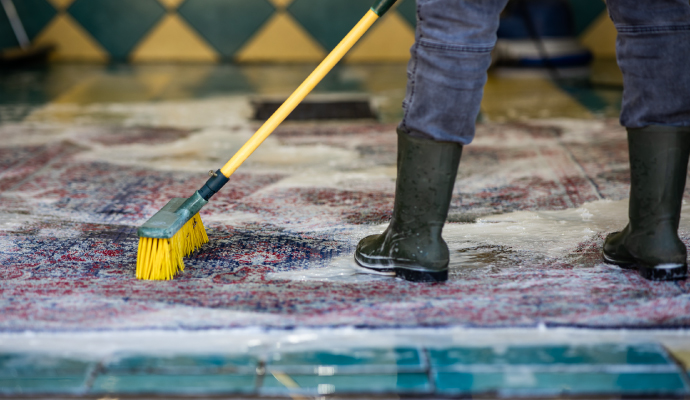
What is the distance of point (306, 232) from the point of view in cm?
112

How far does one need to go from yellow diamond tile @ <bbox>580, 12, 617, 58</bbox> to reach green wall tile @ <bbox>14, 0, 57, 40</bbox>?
8.84 ft

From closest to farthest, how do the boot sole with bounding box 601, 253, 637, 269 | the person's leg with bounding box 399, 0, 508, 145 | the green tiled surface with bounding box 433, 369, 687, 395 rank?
the green tiled surface with bounding box 433, 369, 687, 395 → the person's leg with bounding box 399, 0, 508, 145 → the boot sole with bounding box 601, 253, 637, 269

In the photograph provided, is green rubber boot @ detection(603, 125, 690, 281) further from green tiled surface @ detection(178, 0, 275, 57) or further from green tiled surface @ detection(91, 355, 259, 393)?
green tiled surface @ detection(178, 0, 275, 57)

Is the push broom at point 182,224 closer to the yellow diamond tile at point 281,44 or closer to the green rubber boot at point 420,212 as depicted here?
the green rubber boot at point 420,212

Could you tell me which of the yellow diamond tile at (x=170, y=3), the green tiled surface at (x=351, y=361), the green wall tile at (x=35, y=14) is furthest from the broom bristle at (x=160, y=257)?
the green wall tile at (x=35, y=14)

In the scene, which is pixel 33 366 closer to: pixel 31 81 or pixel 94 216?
pixel 94 216

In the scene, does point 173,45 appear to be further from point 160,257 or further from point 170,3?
point 160,257

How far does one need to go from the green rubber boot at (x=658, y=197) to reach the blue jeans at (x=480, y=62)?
2 cm

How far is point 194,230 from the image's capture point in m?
1.03

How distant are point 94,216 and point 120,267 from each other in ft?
0.91

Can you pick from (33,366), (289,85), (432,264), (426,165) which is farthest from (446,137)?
(289,85)

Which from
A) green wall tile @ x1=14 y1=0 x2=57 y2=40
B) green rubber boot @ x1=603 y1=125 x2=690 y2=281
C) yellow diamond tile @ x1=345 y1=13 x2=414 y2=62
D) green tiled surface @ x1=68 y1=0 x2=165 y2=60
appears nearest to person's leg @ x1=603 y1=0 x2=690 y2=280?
green rubber boot @ x1=603 y1=125 x2=690 y2=281

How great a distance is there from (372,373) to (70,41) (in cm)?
331

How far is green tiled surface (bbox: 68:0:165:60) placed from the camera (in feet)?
11.3
